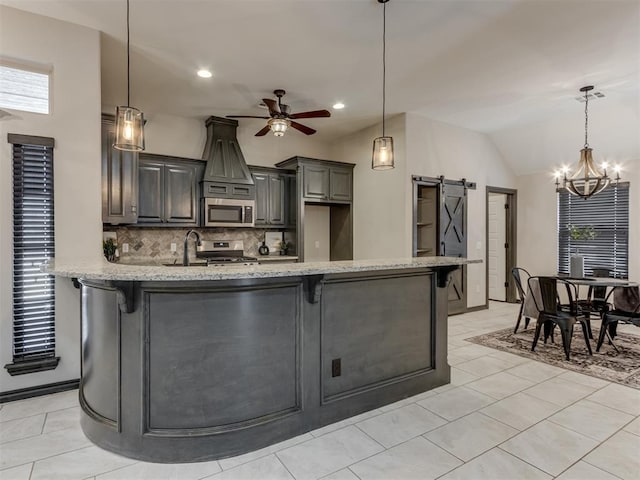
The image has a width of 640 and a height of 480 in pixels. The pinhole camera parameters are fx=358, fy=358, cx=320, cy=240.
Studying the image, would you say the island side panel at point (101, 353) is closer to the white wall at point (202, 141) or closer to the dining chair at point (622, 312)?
the white wall at point (202, 141)

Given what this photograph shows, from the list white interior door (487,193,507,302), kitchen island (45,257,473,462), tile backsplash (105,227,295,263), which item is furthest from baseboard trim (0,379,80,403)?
white interior door (487,193,507,302)

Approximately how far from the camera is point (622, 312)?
4199mm

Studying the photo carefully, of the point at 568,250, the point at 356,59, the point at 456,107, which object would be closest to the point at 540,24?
the point at 356,59

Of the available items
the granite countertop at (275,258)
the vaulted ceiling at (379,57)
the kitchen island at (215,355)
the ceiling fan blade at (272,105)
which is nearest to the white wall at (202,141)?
the vaulted ceiling at (379,57)

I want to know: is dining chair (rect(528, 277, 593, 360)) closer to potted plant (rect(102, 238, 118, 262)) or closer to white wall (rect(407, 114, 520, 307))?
white wall (rect(407, 114, 520, 307))

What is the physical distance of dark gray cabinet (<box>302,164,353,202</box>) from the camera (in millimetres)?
5785

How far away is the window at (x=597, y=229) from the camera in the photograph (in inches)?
230

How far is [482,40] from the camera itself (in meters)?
3.36

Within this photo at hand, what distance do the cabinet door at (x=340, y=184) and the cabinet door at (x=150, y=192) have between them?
2634 mm

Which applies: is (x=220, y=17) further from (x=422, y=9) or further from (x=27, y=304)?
(x=27, y=304)

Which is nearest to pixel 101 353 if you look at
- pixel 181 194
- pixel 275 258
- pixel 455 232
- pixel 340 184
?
pixel 181 194

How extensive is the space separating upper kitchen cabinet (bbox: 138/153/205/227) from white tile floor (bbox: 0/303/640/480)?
2.52 m

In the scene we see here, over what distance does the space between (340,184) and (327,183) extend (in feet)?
0.91

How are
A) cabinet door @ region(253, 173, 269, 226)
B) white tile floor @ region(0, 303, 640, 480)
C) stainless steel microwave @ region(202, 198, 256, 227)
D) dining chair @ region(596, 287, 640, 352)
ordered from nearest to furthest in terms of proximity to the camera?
white tile floor @ region(0, 303, 640, 480) < dining chair @ region(596, 287, 640, 352) < stainless steel microwave @ region(202, 198, 256, 227) < cabinet door @ region(253, 173, 269, 226)
